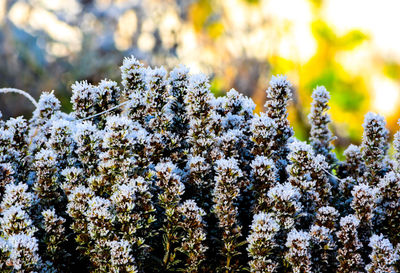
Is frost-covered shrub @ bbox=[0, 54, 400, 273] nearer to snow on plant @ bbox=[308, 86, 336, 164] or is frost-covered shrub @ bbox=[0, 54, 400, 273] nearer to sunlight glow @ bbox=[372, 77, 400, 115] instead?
snow on plant @ bbox=[308, 86, 336, 164]

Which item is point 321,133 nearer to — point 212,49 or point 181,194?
point 181,194

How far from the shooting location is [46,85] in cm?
841

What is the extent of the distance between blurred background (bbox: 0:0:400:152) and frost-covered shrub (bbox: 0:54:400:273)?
324 millimetres

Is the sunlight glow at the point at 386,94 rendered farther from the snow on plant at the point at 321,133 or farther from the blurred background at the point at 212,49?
the snow on plant at the point at 321,133

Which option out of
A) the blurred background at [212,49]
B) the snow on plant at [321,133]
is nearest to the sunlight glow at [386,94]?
the blurred background at [212,49]

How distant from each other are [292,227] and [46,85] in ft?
26.0

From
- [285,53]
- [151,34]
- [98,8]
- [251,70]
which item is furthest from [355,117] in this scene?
[98,8]

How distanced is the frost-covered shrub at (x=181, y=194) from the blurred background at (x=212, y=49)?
324 millimetres

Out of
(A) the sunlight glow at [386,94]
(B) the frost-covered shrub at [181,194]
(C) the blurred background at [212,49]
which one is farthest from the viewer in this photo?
(A) the sunlight glow at [386,94]

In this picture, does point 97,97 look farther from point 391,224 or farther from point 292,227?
point 391,224

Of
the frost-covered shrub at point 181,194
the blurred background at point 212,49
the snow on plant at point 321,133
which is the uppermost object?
the blurred background at point 212,49

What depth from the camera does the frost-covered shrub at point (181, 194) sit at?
4.53ft

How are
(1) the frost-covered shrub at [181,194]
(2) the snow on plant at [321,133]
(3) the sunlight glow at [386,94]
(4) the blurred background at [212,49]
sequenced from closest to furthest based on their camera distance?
(1) the frost-covered shrub at [181,194] → (2) the snow on plant at [321,133] → (4) the blurred background at [212,49] → (3) the sunlight glow at [386,94]

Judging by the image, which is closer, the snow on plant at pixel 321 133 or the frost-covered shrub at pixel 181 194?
the frost-covered shrub at pixel 181 194
